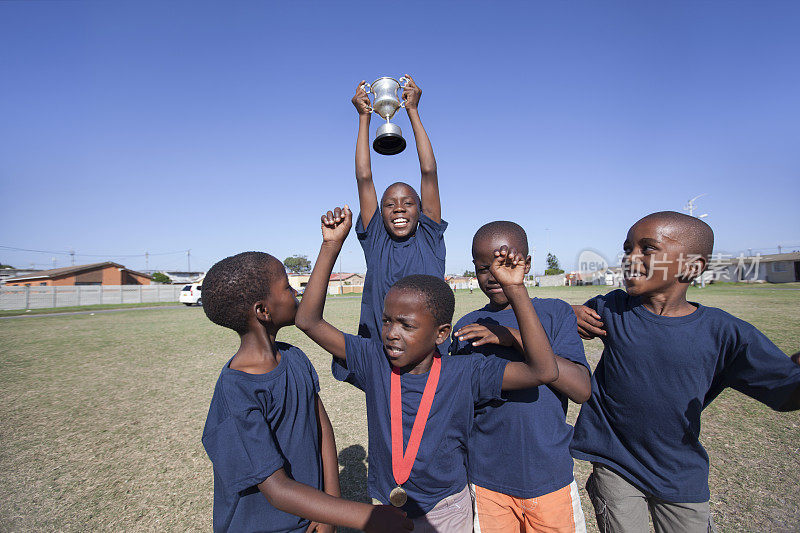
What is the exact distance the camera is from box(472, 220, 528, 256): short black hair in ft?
7.44

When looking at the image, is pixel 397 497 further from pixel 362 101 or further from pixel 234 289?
pixel 362 101

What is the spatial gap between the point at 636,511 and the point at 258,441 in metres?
1.96

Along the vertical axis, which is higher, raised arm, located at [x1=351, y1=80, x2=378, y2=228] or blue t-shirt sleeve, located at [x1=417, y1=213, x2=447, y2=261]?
raised arm, located at [x1=351, y1=80, x2=378, y2=228]

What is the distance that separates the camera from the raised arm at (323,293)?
6.38ft

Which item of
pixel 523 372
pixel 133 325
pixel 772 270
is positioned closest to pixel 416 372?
pixel 523 372

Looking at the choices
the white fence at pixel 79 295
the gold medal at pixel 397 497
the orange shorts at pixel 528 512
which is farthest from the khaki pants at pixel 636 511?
the white fence at pixel 79 295

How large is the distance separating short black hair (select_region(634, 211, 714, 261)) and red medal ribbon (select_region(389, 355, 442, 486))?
1.42m

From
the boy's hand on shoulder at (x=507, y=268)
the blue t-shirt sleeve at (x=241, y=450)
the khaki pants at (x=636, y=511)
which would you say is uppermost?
the boy's hand on shoulder at (x=507, y=268)

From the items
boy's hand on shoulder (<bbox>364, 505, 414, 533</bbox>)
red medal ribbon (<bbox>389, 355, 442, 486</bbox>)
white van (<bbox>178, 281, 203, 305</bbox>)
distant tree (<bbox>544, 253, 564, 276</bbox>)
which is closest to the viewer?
boy's hand on shoulder (<bbox>364, 505, 414, 533</bbox>)

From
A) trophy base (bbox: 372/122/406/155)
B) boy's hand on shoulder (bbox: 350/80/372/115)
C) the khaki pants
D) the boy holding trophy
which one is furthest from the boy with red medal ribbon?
boy's hand on shoulder (bbox: 350/80/372/115)

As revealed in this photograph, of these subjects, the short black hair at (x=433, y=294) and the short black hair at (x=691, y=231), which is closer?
the short black hair at (x=433, y=294)

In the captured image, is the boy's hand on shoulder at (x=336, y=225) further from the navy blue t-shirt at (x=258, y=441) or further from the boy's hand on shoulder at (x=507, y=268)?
the boy's hand on shoulder at (x=507, y=268)

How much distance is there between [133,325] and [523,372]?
64.9 feet

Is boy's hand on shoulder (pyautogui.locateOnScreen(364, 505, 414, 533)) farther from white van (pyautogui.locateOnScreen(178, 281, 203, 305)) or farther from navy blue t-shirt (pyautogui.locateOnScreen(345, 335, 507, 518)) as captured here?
white van (pyautogui.locateOnScreen(178, 281, 203, 305))
